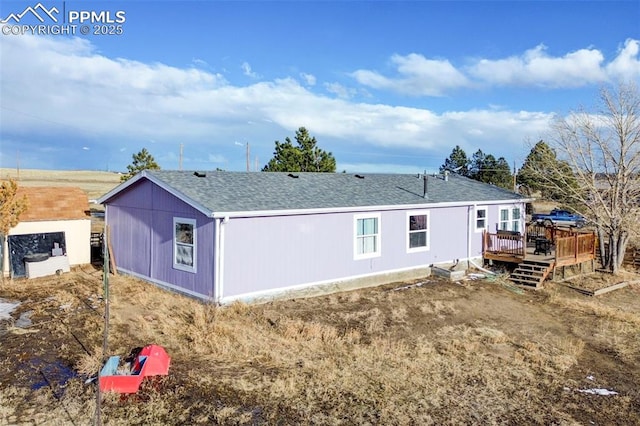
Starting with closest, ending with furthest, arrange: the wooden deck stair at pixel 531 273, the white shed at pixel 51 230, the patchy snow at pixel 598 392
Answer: the patchy snow at pixel 598 392 → the white shed at pixel 51 230 → the wooden deck stair at pixel 531 273

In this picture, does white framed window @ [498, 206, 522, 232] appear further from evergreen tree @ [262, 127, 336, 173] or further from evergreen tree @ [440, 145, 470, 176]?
evergreen tree @ [440, 145, 470, 176]

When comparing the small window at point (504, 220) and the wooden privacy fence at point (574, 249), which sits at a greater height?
the small window at point (504, 220)

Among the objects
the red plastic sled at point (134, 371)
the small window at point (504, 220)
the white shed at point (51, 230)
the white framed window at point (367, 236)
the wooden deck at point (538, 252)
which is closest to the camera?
the red plastic sled at point (134, 371)

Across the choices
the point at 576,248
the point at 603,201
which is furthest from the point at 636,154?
the point at 576,248

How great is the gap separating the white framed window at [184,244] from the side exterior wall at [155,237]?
0.12 m

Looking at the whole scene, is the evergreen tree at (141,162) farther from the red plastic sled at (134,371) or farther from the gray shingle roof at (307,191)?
the red plastic sled at (134,371)

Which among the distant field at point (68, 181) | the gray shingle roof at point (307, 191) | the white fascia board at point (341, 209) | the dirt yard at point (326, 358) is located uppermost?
the distant field at point (68, 181)

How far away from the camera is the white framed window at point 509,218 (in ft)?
70.1

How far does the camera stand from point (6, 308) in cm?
1206

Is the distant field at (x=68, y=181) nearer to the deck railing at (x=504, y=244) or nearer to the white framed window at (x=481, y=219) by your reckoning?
the white framed window at (x=481, y=219)

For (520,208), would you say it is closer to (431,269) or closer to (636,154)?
(636,154)

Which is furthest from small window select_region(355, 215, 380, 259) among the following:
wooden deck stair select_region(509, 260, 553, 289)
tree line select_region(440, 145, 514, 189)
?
tree line select_region(440, 145, 514, 189)

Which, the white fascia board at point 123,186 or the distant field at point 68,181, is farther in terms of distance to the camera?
the distant field at point 68,181

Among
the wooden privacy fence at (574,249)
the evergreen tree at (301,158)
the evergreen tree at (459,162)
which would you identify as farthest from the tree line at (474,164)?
the wooden privacy fence at (574,249)
